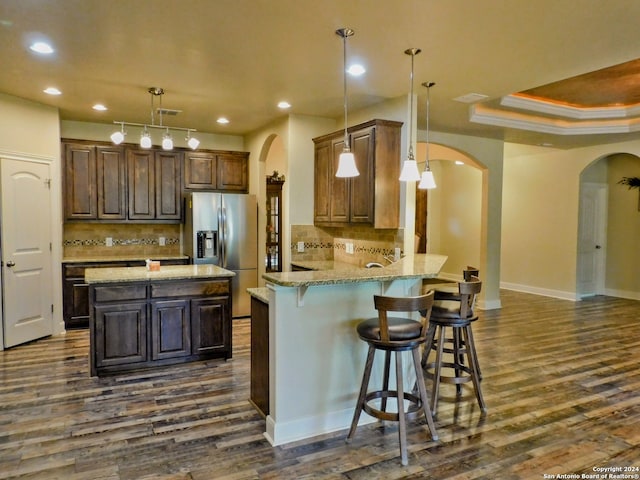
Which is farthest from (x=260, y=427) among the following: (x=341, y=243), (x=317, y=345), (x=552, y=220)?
(x=552, y=220)

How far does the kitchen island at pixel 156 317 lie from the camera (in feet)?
12.8

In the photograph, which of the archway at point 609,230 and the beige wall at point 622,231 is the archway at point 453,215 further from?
the beige wall at point 622,231

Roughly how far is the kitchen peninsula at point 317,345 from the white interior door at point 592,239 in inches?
245

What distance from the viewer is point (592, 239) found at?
818cm

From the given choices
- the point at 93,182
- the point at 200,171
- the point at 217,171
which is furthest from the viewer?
the point at 217,171

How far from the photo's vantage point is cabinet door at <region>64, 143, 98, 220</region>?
18.9 ft

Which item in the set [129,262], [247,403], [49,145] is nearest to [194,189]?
[129,262]

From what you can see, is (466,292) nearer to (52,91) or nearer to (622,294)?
(52,91)

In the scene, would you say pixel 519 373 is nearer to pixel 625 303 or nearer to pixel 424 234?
pixel 625 303

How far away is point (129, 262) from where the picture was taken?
229 inches

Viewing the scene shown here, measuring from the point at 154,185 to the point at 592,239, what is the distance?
763 centimetres

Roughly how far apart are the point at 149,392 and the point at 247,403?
85cm

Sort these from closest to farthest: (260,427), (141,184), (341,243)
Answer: (260,427) < (341,243) < (141,184)

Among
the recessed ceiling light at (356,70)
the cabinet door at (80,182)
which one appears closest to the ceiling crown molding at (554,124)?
the recessed ceiling light at (356,70)
